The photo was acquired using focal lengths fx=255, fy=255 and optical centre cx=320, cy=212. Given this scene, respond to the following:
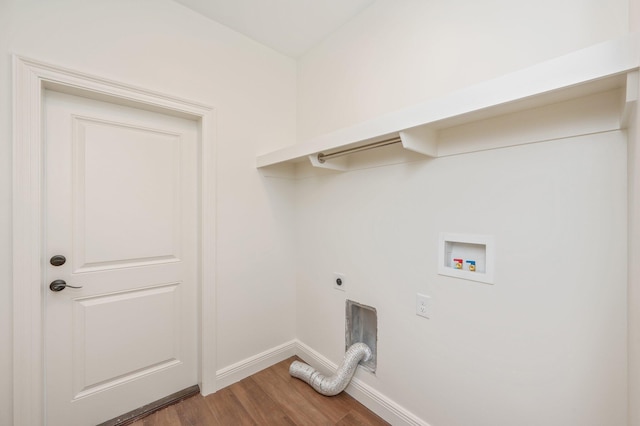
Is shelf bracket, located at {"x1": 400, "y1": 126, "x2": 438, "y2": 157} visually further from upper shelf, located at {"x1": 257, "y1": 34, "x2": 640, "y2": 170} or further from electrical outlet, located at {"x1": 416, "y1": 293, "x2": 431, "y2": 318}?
electrical outlet, located at {"x1": 416, "y1": 293, "x2": 431, "y2": 318}

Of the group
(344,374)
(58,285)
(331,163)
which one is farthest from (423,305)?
(58,285)

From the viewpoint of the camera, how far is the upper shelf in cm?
74

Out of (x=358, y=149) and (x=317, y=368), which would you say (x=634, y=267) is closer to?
(x=358, y=149)

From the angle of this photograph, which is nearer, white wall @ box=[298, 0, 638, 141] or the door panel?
white wall @ box=[298, 0, 638, 141]

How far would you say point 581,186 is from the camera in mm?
980

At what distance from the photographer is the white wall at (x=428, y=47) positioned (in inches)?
40.2

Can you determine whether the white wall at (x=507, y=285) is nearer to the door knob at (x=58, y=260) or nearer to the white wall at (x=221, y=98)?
the white wall at (x=221, y=98)

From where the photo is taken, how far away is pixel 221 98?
6.29 feet

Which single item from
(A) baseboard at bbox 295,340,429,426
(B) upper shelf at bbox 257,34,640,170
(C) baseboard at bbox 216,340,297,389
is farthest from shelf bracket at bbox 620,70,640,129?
(C) baseboard at bbox 216,340,297,389

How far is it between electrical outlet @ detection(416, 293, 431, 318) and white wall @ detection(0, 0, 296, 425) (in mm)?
1205

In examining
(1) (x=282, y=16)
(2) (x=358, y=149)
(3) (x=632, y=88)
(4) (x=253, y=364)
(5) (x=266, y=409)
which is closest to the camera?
(3) (x=632, y=88)

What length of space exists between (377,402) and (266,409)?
73 cm

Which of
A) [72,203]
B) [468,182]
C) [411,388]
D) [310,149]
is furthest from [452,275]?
[72,203]

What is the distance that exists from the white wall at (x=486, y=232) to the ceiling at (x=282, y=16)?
0.11 meters
